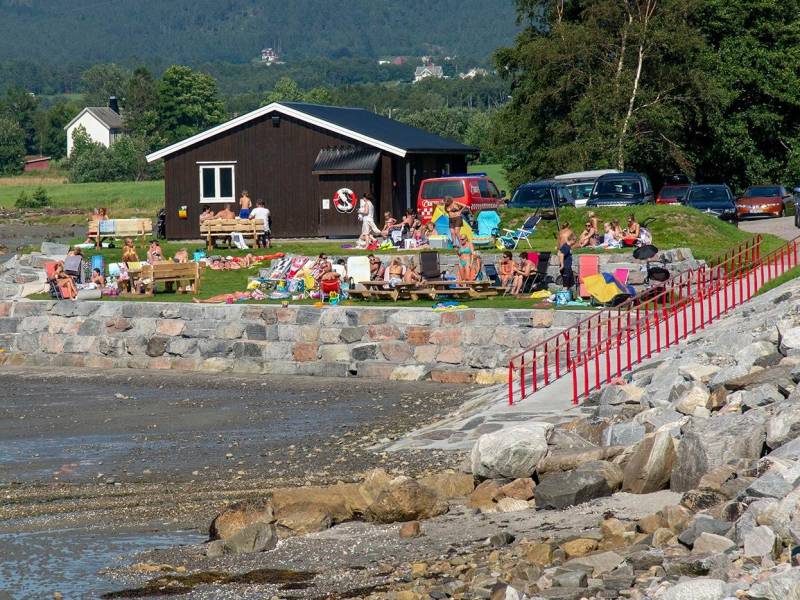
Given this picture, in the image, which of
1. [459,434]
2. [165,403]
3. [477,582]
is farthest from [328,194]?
[477,582]

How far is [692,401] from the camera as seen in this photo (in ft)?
49.9

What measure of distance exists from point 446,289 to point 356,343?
2342mm

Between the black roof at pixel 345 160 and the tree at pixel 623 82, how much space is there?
10.1 metres

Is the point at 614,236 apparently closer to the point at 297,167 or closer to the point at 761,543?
the point at 297,167

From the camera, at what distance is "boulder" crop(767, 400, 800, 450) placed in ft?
41.4

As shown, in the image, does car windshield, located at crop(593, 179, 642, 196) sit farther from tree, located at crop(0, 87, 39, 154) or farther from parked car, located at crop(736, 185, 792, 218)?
tree, located at crop(0, 87, 39, 154)

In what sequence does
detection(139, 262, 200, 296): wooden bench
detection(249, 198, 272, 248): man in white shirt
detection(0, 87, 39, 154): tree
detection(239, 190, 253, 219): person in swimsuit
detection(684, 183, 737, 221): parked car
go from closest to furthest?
detection(139, 262, 200, 296): wooden bench
detection(249, 198, 272, 248): man in white shirt
detection(239, 190, 253, 219): person in swimsuit
detection(684, 183, 737, 221): parked car
detection(0, 87, 39, 154): tree

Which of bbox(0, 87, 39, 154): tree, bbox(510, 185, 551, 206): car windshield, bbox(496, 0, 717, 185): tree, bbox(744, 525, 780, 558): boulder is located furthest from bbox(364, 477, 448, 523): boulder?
bbox(0, 87, 39, 154): tree

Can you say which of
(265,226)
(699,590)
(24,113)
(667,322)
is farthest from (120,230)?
(24,113)

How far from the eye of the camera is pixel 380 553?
12.4m

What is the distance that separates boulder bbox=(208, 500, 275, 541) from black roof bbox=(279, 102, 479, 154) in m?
24.9

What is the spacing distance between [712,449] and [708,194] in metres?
26.7

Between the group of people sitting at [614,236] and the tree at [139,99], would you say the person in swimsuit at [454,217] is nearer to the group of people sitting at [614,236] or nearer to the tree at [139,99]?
the group of people sitting at [614,236]

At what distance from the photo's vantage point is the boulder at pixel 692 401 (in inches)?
595
